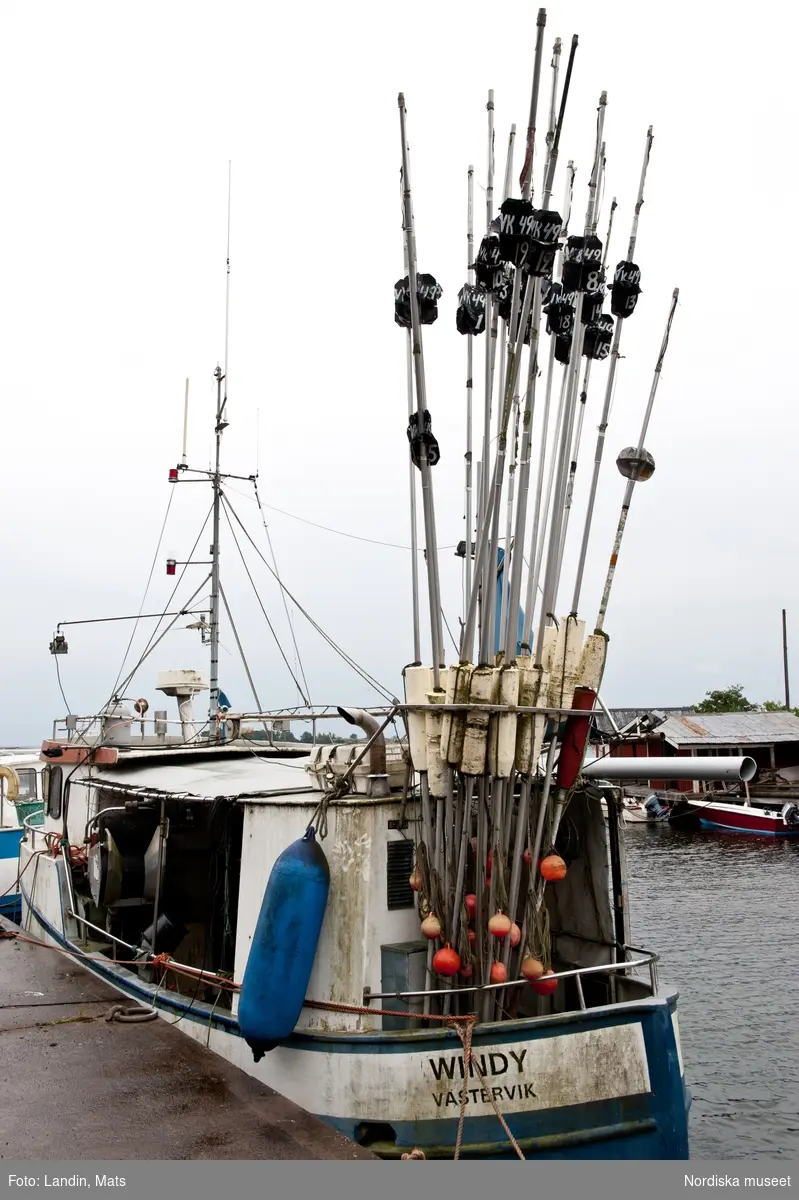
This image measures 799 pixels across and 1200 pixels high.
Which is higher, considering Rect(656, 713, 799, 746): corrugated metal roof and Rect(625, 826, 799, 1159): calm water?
Rect(656, 713, 799, 746): corrugated metal roof

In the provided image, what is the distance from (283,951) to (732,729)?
45.6 metres

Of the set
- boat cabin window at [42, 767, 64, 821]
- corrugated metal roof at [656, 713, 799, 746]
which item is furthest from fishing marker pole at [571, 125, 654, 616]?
corrugated metal roof at [656, 713, 799, 746]

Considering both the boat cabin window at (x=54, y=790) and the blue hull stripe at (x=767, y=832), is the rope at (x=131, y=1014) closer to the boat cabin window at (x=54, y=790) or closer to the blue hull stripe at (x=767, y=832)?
the boat cabin window at (x=54, y=790)

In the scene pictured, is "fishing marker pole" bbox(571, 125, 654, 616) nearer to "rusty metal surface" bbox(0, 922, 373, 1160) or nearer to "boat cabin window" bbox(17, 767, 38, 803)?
"rusty metal surface" bbox(0, 922, 373, 1160)

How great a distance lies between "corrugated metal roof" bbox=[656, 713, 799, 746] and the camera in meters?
46.5

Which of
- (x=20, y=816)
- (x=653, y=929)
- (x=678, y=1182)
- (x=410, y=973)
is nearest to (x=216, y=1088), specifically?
(x=410, y=973)

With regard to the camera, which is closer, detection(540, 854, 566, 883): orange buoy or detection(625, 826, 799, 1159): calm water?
detection(540, 854, 566, 883): orange buoy

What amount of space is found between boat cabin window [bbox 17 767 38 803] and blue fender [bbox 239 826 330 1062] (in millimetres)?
17043

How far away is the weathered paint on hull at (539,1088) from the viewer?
663 cm

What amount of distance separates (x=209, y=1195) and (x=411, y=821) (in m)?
3.04

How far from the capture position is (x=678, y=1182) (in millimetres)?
5582

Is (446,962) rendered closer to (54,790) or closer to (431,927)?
(431,927)

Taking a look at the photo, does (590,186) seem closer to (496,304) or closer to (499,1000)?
(496,304)

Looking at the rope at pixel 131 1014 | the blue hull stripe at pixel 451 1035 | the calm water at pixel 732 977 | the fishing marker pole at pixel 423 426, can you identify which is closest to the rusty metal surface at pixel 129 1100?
the rope at pixel 131 1014
